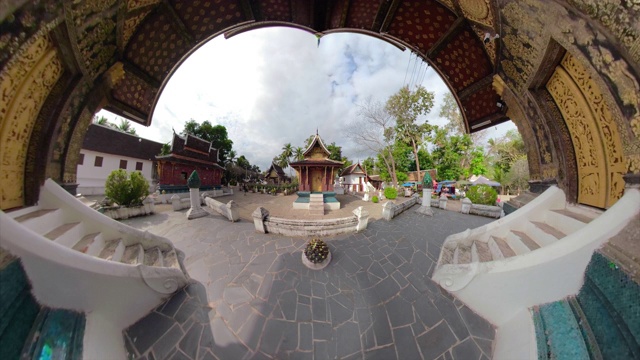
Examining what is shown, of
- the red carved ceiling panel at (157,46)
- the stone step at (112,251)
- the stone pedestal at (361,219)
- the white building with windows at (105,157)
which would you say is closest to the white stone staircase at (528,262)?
the stone pedestal at (361,219)

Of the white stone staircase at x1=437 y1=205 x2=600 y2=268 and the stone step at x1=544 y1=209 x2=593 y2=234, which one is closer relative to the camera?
the stone step at x1=544 y1=209 x2=593 y2=234

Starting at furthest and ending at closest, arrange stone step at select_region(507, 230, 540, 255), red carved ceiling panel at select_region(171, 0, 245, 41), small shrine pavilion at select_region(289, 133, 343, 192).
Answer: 1. small shrine pavilion at select_region(289, 133, 343, 192)
2. red carved ceiling panel at select_region(171, 0, 245, 41)
3. stone step at select_region(507, 230, 540, 255)

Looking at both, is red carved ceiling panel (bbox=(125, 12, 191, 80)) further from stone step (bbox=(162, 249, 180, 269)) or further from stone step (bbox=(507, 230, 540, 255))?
stone step (bbox=(507, 230, 540, 255))

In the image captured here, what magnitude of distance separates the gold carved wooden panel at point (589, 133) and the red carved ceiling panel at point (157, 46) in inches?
240

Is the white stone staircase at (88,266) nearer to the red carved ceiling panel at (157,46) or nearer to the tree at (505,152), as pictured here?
the red carved ceiling panel at (157,46)

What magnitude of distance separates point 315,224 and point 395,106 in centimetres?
1955

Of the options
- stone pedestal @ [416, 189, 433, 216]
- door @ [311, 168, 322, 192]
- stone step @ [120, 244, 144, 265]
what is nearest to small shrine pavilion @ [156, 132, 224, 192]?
door @ [311, 168, 322, 192]

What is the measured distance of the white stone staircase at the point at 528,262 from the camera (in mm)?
1701

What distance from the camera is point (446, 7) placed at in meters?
3.00

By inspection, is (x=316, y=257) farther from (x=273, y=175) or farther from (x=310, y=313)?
(x=273, y=175)

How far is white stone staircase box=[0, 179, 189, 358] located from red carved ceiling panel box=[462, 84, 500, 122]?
680 centimetres

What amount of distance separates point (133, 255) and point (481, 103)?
771 cm

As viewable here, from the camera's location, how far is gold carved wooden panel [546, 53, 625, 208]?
7.17 ft

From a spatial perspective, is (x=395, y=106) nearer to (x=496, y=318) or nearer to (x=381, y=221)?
(x=381, y=221)
